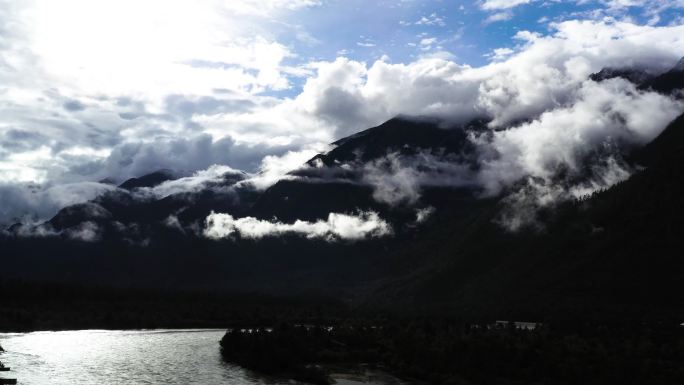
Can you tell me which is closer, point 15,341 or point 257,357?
point 257,357

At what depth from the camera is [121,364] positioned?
499 ft

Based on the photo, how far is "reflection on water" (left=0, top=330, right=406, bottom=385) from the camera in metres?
132

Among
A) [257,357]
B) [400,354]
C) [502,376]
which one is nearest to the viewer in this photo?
[502,376]

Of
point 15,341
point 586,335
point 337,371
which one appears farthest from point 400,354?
point 15,341

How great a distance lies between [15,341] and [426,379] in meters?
113

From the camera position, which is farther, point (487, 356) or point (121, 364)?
point (121, 364)

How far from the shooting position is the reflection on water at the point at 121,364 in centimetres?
13162

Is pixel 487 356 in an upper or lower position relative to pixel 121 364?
lower

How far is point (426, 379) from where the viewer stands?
148 metres

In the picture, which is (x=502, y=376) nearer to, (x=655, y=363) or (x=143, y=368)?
(x=655, y=363)

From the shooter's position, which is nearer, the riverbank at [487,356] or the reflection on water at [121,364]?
the reflection on water at [121,364]

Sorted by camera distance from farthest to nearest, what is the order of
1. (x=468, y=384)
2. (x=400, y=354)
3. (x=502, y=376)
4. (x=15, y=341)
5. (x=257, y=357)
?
(x=15, y=341)
(x=400, y=354)
(x=257, y=357)
(x=502, y=376)
(x=468, y=384)

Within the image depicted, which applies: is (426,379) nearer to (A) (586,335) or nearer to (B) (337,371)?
(B) (337,371)

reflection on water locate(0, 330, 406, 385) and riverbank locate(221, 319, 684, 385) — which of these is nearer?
reflection on water locate(0, 330, 406, 385)
